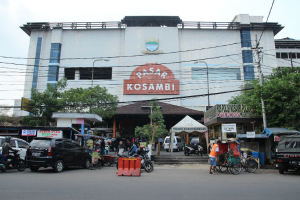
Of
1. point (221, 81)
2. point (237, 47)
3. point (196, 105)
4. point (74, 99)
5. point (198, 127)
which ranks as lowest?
point (198, 127)

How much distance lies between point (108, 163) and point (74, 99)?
9.79 metres

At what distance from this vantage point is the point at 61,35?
5050cm

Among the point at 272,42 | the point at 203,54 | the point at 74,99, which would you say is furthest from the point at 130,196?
the point at 272,42

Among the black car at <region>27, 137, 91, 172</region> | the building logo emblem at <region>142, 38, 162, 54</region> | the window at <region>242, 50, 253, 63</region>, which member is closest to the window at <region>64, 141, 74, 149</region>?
the black car at <region>27, 137, 91, 172</region>

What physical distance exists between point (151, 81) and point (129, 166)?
35306mm

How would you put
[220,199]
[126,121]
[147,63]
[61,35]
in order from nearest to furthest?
[220,199], [126,121], [147,63], [61,35]

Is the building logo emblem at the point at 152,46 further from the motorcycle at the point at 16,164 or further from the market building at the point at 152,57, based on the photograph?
the motorcycle at the point at 16,164

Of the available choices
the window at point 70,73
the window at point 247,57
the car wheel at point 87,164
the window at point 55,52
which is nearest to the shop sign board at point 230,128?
the car wheel at point 87,164

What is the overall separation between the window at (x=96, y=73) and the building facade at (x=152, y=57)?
3.2 inches

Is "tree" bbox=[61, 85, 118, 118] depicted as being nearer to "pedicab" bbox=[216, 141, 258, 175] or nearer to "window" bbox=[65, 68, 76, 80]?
"pedicab" bbox=[216, 141, 258, 175]

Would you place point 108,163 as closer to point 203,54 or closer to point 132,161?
point 132,161

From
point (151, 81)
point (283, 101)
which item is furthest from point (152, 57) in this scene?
point (283, 101)

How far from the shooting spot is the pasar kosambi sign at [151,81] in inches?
1800

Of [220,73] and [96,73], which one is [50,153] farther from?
[220,73]
